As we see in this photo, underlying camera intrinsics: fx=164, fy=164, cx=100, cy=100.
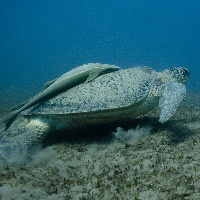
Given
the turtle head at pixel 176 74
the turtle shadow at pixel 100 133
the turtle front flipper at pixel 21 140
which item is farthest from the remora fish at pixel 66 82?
the turtle head at pixel 176 74

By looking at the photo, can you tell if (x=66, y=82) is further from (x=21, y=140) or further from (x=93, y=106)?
(x=21, y=140)

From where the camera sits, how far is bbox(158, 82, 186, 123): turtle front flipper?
3594 mm

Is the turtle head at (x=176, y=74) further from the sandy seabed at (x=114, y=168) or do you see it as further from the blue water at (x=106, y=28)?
the blue water at (x=106, y=28)

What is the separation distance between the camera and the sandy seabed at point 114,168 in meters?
2.17

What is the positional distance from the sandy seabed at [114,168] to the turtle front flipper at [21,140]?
18 centimetres

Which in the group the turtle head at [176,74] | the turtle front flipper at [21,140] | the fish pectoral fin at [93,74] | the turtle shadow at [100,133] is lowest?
the turtle shadow at [100,133]

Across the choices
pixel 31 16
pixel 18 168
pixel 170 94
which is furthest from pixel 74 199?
pixel 31 16

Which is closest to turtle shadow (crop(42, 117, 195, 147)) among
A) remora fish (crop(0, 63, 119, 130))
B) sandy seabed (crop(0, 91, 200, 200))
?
sandy seabed (crop(0, 91, 200, 200))

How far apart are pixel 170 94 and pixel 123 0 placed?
201 metres

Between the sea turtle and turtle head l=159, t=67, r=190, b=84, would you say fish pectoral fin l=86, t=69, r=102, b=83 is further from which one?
turtle head l=159, t=67, r=190, b=84

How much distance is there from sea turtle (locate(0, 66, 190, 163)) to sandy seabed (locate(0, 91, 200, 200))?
0.38m

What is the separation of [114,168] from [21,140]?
230 cm

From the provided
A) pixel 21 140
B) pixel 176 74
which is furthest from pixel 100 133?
pixel 176 74

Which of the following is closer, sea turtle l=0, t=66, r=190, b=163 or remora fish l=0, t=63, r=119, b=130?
sea turtle l=0, t=66, r=190, b=163
